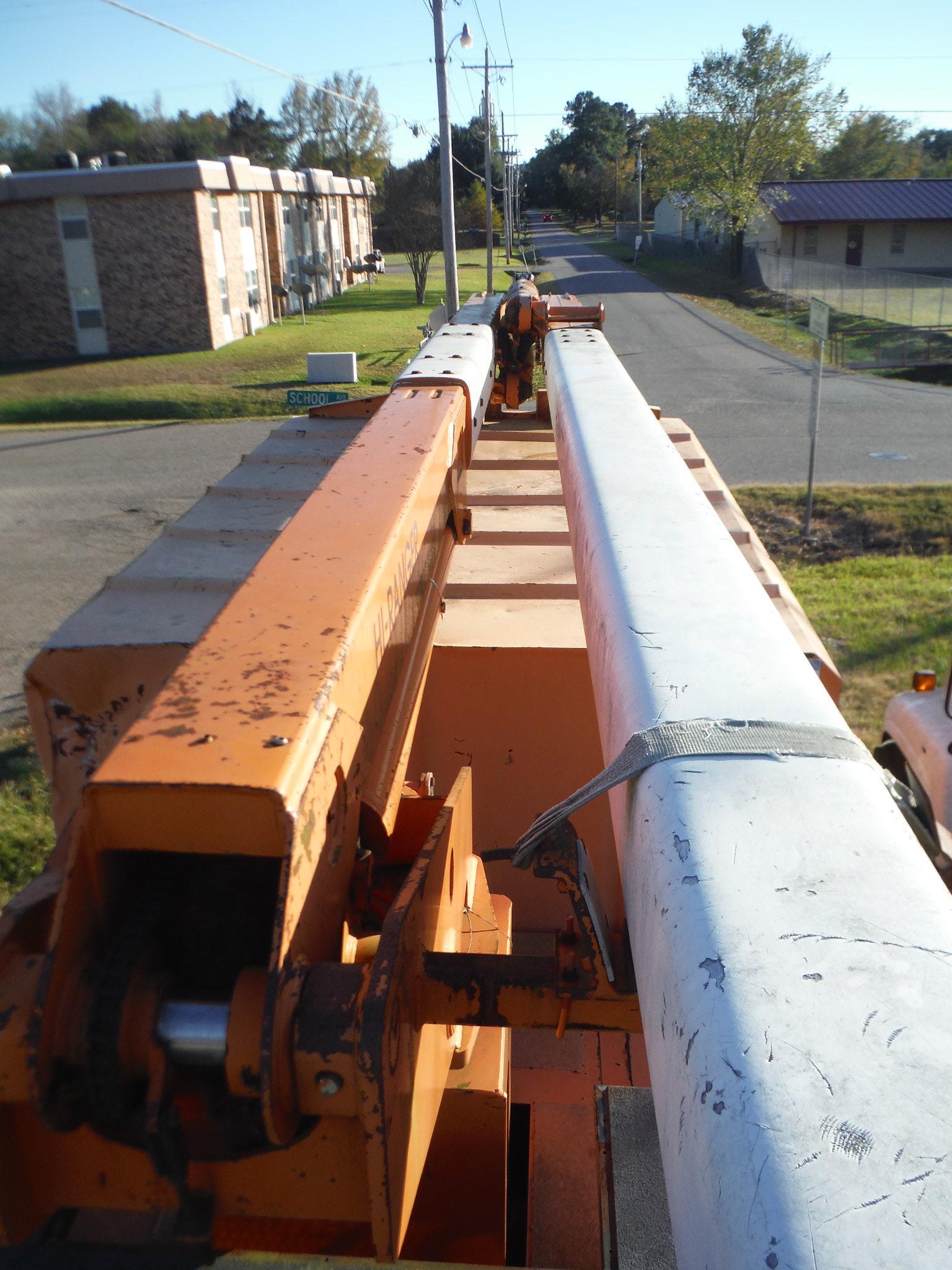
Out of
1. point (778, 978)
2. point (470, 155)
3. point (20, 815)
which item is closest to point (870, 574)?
point (20, 815)

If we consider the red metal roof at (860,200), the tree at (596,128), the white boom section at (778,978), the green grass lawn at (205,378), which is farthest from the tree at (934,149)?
the white boom section at (778,978)

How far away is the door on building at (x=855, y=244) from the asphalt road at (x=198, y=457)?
20896 millimetres

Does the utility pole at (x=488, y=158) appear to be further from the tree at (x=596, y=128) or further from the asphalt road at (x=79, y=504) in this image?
the tree at (x=596, y=128)

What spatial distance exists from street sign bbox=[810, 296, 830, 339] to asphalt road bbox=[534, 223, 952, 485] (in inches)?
119

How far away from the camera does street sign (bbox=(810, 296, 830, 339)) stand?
1055 cm

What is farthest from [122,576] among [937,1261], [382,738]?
[937,1261]

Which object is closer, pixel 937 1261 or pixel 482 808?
pixel 937 1261

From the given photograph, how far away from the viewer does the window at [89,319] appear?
976 inches

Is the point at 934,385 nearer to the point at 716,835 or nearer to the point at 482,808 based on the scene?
the point at 482,808

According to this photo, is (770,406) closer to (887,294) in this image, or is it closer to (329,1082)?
(887,294)

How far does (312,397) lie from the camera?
7.30m

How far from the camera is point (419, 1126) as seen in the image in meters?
1.56

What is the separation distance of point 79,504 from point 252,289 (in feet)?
56.7

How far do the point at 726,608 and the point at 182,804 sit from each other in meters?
0.87
